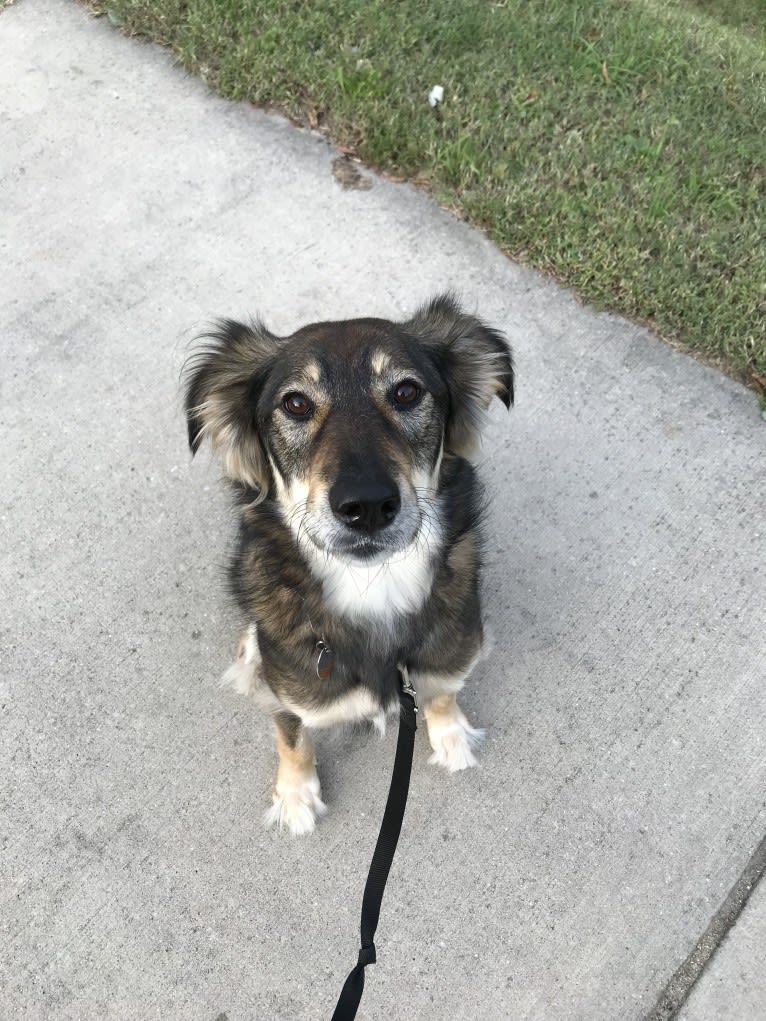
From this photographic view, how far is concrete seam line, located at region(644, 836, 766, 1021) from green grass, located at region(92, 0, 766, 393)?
215 centimetres

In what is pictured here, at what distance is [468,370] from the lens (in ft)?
9.24

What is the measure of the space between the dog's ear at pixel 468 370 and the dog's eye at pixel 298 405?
1.52ft

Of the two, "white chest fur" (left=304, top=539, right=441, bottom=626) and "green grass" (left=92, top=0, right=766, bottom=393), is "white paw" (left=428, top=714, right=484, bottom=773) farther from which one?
"green grass" (left=92, top=0, right=766, bottom=393)

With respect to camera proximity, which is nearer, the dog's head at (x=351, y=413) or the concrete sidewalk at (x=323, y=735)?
the dog's head at (x=351, y=413)

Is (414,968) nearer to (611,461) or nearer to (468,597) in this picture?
(468,597)

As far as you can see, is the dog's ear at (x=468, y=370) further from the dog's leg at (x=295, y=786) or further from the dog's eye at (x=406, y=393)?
the dog's leg at (x=295, y=786)

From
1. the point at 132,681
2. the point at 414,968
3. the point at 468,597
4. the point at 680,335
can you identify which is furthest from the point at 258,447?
the point at 680,335

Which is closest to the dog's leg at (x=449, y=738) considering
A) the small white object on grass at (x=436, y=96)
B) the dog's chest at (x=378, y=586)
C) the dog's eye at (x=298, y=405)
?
the dog's chest at (x=378, y=586)

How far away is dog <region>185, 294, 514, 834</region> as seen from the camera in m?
2.51

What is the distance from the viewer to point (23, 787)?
3109 millimetres

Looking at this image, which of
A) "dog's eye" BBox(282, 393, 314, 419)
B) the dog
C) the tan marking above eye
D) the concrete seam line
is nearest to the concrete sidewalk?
the concrete seam line

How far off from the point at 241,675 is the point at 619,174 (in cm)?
326

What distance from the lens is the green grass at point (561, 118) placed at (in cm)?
415

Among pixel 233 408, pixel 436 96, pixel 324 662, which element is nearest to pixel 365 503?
pixel 324 662
